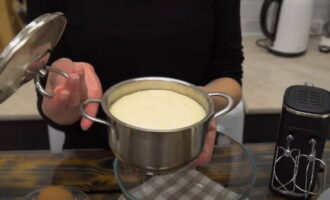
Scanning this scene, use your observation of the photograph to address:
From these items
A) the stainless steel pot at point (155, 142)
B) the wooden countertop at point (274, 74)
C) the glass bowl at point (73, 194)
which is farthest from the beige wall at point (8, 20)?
the stainless steel pot at point (155, 142)

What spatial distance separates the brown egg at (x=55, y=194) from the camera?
694 mm

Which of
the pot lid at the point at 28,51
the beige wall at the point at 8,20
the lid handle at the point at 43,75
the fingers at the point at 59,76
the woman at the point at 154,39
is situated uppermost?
the pot lid at the point at 28,51

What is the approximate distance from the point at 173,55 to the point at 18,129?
596 mm

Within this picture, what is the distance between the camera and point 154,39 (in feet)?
3.19

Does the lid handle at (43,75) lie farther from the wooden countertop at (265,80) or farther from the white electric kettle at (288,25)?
the white electric kettle at (288,25)

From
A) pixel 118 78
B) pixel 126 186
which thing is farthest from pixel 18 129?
pixel 126 186

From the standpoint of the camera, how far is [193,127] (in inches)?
21.1

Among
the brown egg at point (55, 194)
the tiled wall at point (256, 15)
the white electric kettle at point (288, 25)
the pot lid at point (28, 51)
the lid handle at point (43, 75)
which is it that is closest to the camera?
the pot lid at point (28, 51)

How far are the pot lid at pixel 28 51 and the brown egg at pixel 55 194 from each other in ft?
0.74

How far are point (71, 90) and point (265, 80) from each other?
926mm

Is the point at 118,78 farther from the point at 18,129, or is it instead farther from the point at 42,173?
the point at 18,129

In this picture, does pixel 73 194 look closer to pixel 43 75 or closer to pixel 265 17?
pixel 43 75

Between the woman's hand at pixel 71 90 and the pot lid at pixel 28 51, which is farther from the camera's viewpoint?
the woman's hand at pixel 71 90

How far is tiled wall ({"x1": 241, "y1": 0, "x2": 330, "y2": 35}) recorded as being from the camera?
5.57 feet
